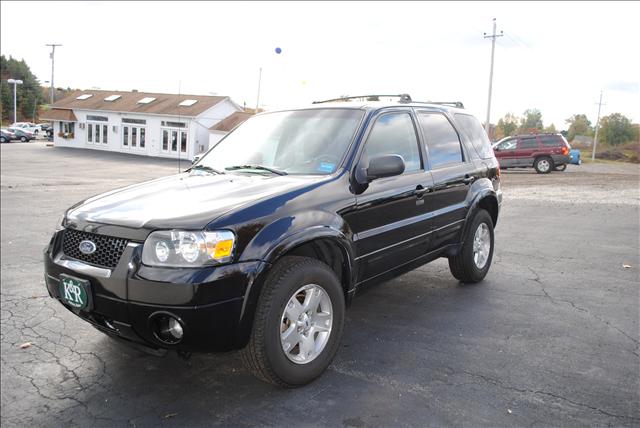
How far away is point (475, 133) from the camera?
19.1ft

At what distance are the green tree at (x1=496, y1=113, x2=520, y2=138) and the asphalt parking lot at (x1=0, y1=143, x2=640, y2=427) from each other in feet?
271

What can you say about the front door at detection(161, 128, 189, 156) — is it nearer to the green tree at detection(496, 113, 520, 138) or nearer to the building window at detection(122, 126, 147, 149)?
the building window at detection(122, 126, 147, 149)

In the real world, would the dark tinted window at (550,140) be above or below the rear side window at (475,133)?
above

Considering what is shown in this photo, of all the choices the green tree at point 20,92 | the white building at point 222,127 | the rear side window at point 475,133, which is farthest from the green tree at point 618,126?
the green tree at point 20,92

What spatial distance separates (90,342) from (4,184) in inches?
653

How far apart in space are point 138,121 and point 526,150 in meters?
32.5

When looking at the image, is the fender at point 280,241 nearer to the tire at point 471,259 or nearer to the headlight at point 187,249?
the headlight at point 187,249

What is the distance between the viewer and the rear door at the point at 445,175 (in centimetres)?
480

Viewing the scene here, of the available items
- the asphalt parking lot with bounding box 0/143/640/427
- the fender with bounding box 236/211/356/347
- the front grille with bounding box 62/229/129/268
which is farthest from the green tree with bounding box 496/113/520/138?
the front grille with bounding box 62/229/129/268

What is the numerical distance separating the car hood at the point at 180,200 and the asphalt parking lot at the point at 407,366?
1071 millimetres

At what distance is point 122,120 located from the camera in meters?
46.4

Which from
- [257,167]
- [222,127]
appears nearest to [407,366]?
[257,167]

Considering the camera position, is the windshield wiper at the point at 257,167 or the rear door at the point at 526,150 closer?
the windshield wiper at the point at 257,167

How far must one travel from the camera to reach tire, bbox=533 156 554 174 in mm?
24688
